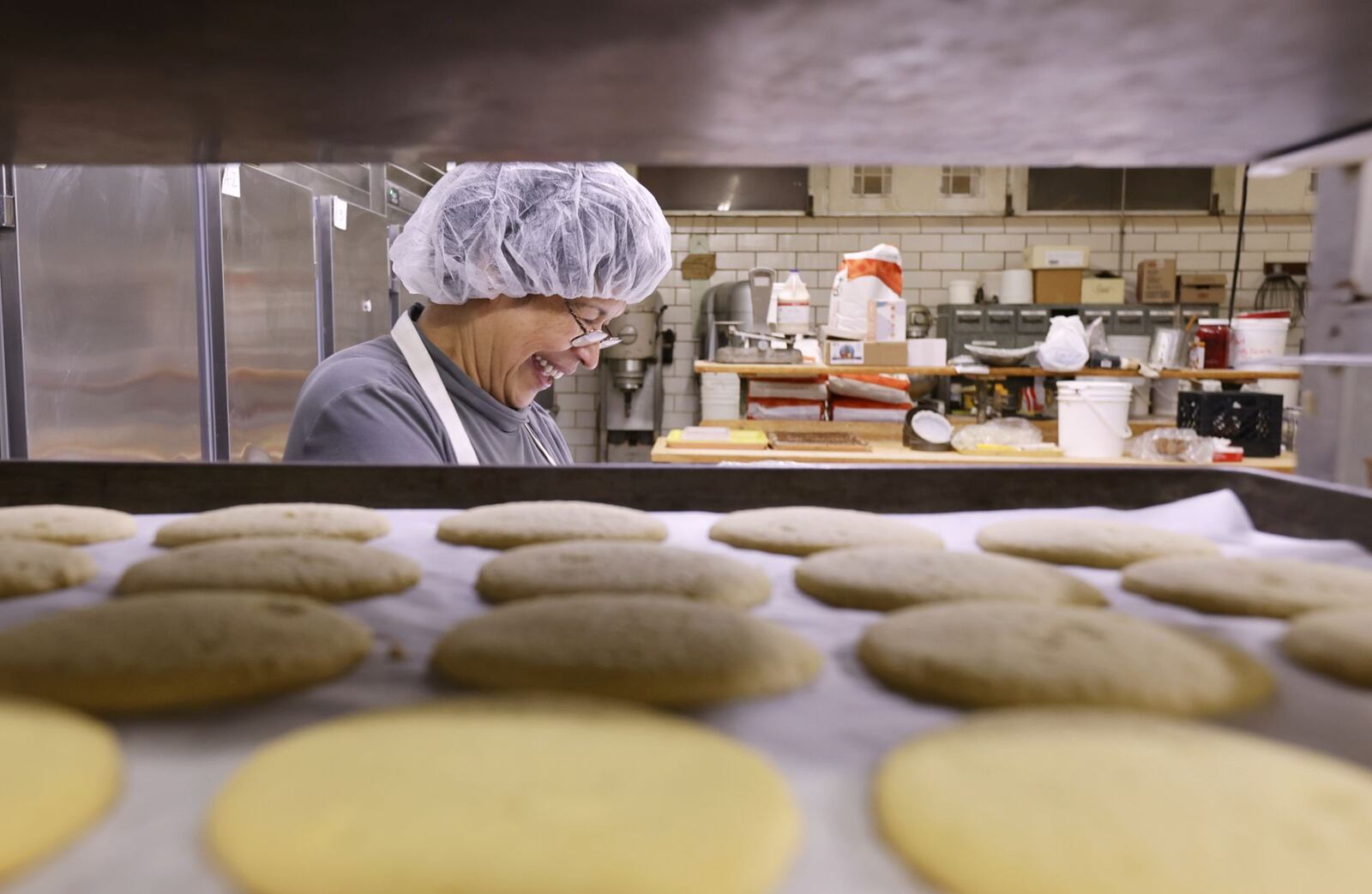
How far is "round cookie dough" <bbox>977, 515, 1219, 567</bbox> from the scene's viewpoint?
1.09 meters

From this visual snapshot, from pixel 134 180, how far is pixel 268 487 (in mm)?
1897

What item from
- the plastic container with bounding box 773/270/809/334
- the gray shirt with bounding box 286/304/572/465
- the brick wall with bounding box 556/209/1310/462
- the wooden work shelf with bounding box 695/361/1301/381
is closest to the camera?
the gray shirt with bounding box 286/304/572/465

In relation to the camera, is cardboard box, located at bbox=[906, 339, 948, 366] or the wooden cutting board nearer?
the wooden cutting board

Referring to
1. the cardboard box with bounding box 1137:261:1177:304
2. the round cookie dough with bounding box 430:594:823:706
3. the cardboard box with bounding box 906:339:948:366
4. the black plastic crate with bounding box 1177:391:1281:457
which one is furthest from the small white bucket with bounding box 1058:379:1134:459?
the cardboard box with bounding box 1137:261:1177:304

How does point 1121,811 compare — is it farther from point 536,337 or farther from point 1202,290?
point 1202,290

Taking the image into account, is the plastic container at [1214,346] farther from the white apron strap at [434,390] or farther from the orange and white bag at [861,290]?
the white apron strap at [434,390]

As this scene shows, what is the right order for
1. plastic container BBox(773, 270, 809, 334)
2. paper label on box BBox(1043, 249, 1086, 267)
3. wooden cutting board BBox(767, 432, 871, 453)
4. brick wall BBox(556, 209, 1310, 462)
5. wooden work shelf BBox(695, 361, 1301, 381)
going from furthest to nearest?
brick wall BBox(556, 209, 1310, 462) → paper label on box BBox(1043, 249, 1086, 267) → plastic container BBox(773, 270, 809, 334) → wooden work shelf BBox(695, 361, 1301, 381) → wooden cutting board BBox(767, 432, 871, 453)

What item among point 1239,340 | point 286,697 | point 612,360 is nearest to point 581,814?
point 286,697

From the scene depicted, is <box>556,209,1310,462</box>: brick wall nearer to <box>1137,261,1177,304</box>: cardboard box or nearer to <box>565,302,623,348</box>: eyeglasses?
<box>1137,261,1177,304</box>: cardboard box

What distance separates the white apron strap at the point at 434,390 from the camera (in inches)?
78.4

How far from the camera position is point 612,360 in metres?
6.92

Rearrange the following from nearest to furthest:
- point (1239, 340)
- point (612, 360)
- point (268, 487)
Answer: point (268, 487) < point (1239, 340) < point (612, 360)

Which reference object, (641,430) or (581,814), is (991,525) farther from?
(641,430)

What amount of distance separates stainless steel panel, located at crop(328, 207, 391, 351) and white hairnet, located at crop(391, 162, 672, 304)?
6.50ft
